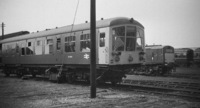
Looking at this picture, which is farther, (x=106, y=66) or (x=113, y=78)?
(x=113, y=78)

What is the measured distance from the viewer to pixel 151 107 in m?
7.31

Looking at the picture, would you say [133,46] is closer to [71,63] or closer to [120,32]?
[120,32]

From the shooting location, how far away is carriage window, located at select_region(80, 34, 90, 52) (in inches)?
517

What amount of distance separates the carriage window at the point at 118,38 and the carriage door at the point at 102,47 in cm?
50

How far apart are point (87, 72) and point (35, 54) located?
659 centimetres

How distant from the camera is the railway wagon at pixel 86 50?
12117 mm

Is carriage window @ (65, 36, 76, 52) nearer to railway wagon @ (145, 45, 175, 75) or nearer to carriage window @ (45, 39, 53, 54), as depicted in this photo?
carriage window @ (45, 39, 53, 54)

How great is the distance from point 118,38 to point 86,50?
2.15 m

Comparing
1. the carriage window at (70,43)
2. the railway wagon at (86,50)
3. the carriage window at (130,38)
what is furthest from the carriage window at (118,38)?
the carriage window at (70,43)

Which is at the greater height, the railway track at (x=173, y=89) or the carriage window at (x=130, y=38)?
the carriage window at (x=130, y=38)

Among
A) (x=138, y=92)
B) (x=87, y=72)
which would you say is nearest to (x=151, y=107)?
(x=138, y=92)

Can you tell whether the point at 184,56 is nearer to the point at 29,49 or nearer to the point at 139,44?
the point at 139,44

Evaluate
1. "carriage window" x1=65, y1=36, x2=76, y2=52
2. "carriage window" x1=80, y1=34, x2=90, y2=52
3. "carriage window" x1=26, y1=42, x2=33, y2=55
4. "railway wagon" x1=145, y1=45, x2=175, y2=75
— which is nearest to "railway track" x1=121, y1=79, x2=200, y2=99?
"carriage window" x1=80, y1=34, x2=90, y2=52

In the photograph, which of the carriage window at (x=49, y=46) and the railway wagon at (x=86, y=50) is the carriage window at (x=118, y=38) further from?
the carriage window at (x=49, y=46)
